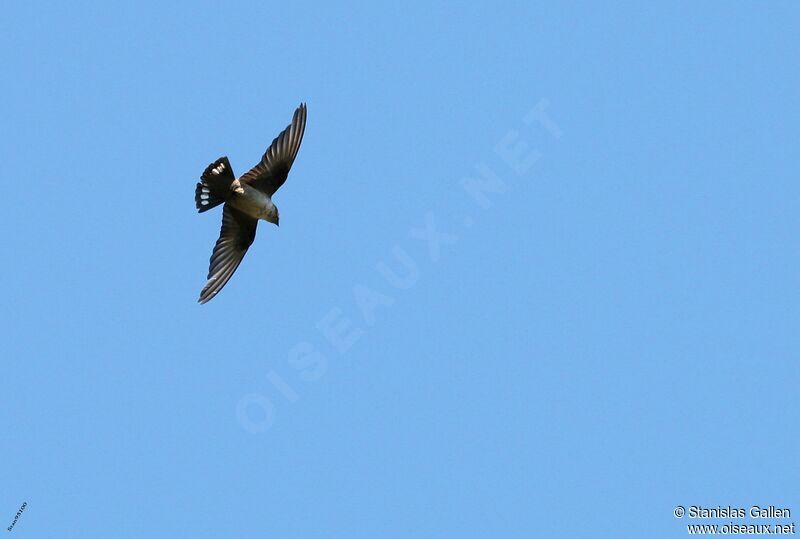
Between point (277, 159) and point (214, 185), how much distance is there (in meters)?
0.83

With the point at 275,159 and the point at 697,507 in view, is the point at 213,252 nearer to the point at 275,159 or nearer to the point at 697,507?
the point at 275,159

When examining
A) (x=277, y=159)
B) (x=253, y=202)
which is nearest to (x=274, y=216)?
(x=253, y=202)

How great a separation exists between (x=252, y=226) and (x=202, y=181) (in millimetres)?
1052

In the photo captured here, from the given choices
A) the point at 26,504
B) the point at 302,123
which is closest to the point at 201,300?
the point at 302,123

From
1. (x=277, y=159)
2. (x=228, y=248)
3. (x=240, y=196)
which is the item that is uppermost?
(x=277, y=159)

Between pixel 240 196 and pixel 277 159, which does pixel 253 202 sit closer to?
pixel 240 196

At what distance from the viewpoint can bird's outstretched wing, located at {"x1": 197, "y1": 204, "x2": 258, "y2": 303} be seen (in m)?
14.1

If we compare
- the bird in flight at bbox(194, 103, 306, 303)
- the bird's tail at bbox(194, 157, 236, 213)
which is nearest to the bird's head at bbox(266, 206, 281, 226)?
the bird in flight at bbox(194, 103, 306, 303)

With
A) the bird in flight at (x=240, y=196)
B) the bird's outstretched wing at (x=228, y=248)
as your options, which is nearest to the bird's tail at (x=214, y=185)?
the bird in flight at (x=240, y=196)

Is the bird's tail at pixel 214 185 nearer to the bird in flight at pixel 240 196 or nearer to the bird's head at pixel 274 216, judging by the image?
the bird in flight at pixel 240 196

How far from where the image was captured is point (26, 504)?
451 inches

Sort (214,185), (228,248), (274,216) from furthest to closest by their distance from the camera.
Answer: (228,248)
(274,216)
(214,185)

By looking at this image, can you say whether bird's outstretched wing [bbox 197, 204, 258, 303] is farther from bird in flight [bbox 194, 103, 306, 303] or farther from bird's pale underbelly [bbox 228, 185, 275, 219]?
bird's pale underbelly [bbox 228, 185, 275, 219]

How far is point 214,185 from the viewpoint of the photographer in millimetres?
13336
